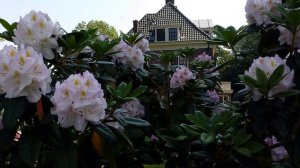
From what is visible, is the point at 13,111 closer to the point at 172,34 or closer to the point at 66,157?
the point at 66,157

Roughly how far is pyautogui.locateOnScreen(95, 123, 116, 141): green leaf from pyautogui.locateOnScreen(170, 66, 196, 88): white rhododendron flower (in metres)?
1.07

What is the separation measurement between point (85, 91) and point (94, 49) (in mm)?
758

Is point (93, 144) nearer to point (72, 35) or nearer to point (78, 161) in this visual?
point (78, 161)

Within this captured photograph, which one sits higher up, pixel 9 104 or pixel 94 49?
pixel 94 49

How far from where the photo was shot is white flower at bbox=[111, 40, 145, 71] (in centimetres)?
224

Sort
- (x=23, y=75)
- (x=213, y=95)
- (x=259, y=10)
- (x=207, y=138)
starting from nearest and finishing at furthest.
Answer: (x=23, y=75), (x=207, y=138), (x=259, y=10), (x=213, y=95)

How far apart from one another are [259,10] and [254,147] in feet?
2.21

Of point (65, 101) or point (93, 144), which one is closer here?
point (65, 101)

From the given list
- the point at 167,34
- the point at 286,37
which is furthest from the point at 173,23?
the point at 286,37

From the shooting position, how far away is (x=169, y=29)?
20.5 meters

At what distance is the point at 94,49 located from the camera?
202 centimetres

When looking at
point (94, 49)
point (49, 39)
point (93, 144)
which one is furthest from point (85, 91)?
point (94, 49)

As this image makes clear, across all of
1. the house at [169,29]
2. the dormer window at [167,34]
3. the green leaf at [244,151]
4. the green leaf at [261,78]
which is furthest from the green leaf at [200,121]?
the dormer window at [167,34]

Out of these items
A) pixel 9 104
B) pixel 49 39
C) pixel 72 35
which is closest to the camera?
pixel 9 104
